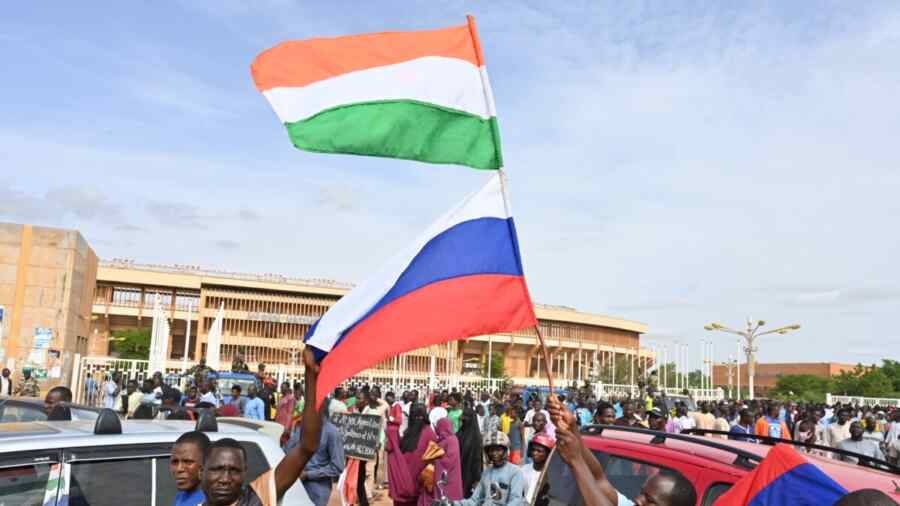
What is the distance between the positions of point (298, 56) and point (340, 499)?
15.9 ft

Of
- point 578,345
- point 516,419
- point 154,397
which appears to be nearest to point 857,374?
point 578,345

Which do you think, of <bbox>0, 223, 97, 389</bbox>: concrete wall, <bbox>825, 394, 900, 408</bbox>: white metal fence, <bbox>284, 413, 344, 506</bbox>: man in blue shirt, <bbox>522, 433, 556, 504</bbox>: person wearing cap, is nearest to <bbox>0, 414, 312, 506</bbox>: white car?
<bbox>284, 413, 344, 506</bbox>: man in blue shirt

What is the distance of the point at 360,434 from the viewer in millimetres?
9820

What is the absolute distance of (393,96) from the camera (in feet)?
13.9

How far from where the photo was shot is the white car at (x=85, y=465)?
3.97m

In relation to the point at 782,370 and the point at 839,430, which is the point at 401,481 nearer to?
the point at 839,430

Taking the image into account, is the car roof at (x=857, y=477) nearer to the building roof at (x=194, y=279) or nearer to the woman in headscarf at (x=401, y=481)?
the woman in headscarf at (x=401, y=481)

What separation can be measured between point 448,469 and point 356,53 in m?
4.78

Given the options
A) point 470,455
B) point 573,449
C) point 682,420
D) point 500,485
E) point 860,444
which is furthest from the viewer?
point 682,420

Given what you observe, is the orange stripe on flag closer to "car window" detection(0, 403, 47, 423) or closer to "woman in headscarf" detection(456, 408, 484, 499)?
"car window" detection(0, 403, 47, 423)

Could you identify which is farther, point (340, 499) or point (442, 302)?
point (340, 499)

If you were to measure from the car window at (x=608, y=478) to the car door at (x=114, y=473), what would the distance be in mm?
2313

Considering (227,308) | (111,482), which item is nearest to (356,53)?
(111,482)

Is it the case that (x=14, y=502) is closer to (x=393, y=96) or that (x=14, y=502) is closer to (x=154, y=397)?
(x=393, y=96)
